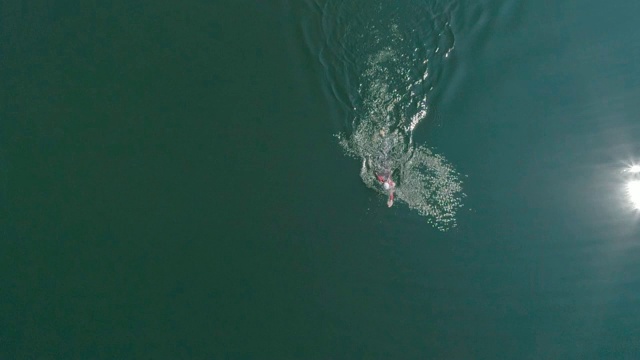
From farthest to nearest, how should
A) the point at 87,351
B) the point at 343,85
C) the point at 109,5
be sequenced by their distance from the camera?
the point at 109,5 < the point at 343,85 < the point at 87,351

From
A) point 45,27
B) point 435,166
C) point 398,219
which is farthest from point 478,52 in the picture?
point 45,27

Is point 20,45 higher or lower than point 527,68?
lower

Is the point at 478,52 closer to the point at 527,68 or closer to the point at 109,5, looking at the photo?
the point at 527,68

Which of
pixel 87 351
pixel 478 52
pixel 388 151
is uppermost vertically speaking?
pixel 478 52

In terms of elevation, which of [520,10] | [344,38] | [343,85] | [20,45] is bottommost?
[20,45]

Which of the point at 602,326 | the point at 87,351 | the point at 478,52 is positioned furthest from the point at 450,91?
the point at 87,351

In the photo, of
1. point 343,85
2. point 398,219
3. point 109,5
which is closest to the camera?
point 398,219

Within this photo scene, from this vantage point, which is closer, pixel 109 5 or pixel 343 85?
pixel 343 85

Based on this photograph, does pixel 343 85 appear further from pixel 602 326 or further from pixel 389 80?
pixel 602 326

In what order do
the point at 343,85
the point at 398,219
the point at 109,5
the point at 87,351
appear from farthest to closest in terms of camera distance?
the point at 109,5, the point at 343,85, the point at 398,219, the point at 87,351
